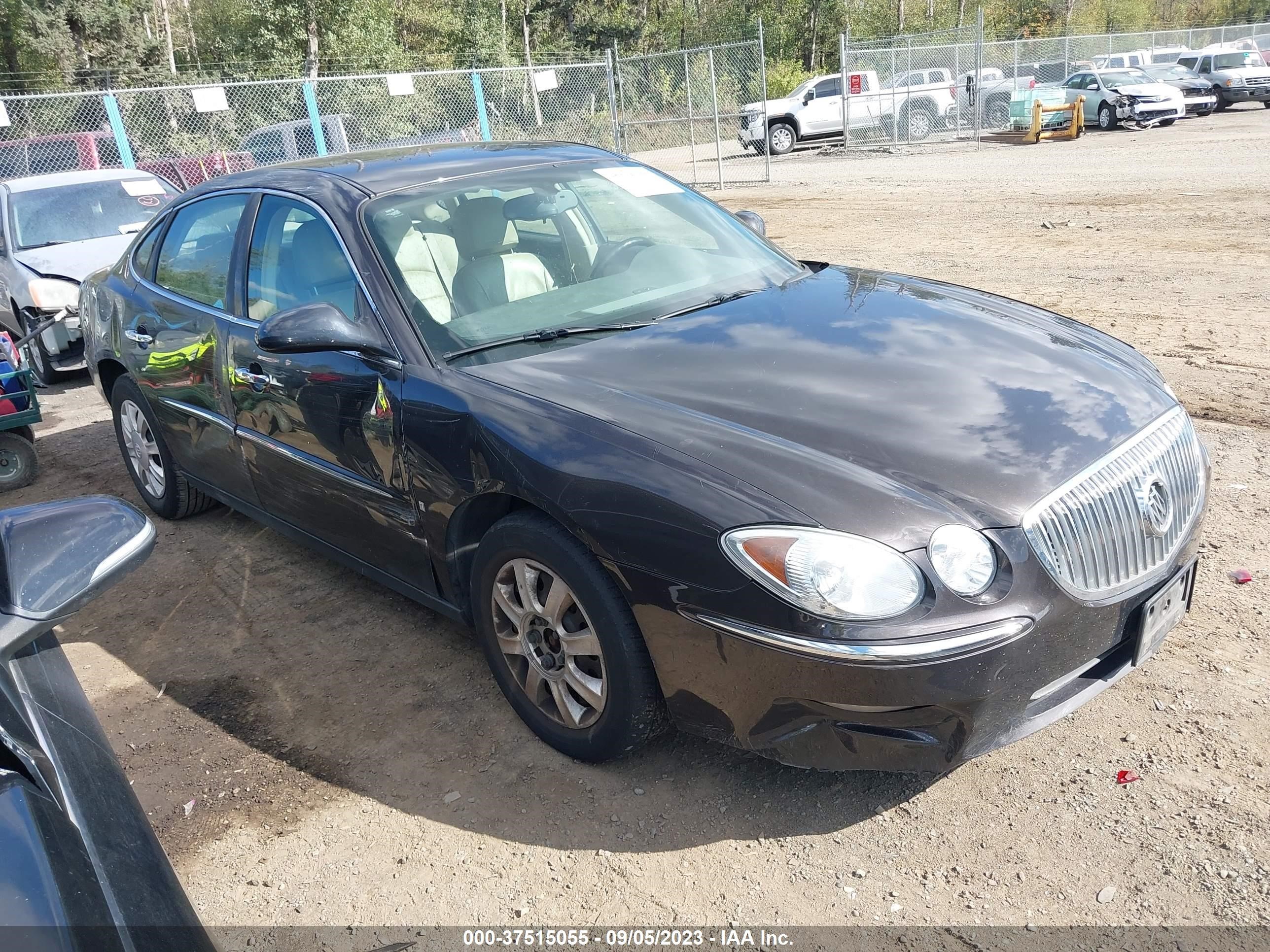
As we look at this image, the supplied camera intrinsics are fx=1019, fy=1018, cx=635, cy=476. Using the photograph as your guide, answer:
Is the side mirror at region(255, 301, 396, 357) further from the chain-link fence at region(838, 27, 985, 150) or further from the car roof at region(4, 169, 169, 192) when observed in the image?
the chain-link fence at region(838, 27, 985, 150)

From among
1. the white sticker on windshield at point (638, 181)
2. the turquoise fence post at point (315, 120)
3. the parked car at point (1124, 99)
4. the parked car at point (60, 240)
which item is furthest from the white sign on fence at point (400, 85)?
the parked car at point (1124, 99)

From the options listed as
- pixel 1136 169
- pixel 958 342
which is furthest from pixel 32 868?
pixel 1136 169

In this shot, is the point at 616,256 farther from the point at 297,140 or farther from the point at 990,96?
the point at 990,96

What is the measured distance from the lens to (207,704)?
368cm

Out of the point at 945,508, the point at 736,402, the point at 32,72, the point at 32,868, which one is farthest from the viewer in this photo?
the point at 32,72

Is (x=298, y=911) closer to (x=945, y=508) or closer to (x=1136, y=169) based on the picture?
(x=945, y=508)

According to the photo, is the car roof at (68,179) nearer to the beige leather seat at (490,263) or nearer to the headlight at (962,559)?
the beige leather seat at (490,263)

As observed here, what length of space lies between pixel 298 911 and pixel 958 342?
252cm

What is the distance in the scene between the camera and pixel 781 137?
2797cm

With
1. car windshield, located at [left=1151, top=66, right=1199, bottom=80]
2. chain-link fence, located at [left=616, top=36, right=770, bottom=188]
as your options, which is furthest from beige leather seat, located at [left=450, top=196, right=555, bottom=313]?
car windshield, located at [left=1151, top=66, right=1199, bottom=80]

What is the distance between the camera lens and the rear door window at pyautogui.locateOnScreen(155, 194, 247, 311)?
4234 mm

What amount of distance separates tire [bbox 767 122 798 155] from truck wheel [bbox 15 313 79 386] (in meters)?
22.4

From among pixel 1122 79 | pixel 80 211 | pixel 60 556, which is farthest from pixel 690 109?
pixel 60 556

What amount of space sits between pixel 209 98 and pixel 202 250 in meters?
11.9
